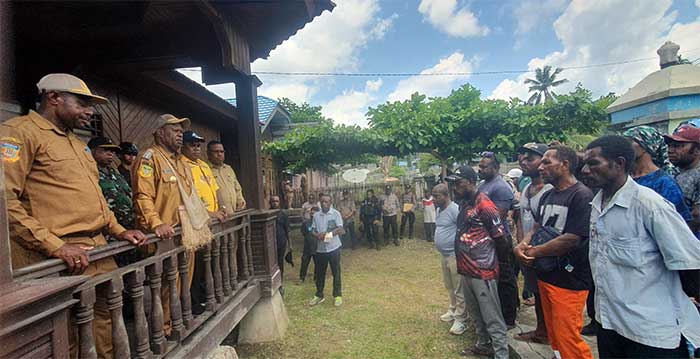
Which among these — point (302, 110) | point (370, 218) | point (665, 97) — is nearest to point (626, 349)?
point (665, 97)

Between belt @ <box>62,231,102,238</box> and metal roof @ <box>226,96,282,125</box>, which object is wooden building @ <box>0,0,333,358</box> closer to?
belt @ <box>62,231,102,238</box>

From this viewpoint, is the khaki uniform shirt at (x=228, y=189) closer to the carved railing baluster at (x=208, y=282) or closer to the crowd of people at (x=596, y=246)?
the carved railing baluster at (x=208, y=282)

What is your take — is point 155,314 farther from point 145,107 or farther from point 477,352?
point 145,107

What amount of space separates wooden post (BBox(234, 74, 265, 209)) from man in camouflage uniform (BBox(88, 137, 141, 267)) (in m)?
1.48

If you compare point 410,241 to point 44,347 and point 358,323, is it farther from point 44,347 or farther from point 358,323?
point 44,347

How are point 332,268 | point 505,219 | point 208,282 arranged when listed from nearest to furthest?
point 208,282
point 505,219
point 332,268

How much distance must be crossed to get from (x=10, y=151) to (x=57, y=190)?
0.91ft

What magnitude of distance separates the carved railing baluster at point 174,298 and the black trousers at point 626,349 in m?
2.75

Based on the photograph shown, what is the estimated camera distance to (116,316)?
1904 millimetres

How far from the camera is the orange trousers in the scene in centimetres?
243

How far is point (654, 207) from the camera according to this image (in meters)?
1.77

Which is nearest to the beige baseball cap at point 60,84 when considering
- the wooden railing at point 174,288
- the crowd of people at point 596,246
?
the wooden railing at point 174,288

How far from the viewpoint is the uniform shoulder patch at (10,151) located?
1.66m

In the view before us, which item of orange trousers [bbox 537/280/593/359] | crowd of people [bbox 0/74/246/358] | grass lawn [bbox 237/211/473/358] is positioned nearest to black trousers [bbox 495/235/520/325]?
grass lawn [bbox 237/211/473/358]
